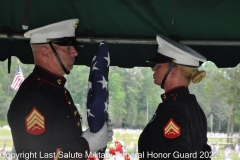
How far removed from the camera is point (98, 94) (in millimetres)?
2078

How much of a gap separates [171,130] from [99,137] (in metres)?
0.41

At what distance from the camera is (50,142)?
73.6 inches

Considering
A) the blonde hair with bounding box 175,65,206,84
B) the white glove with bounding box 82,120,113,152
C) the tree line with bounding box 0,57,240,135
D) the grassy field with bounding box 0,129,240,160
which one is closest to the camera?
the white glove with bounding box 82,120,113,152

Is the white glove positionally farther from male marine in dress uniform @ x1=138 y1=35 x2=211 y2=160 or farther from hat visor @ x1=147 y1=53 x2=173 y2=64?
hat visor @ x1=147 y1=53 x2=173 y2=64

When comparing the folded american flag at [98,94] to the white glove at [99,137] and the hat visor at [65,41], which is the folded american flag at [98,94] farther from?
the hat visor at [65,41]

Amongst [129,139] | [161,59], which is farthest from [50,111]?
[129,139]

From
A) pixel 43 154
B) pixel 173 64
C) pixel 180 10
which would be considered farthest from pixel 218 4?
pixel 43 154

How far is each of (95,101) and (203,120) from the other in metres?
0.77

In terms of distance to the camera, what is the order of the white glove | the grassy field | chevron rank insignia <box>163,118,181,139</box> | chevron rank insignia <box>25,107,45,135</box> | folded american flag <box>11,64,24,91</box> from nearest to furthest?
chevron rank insignia <box>25,107,45,135</box>
the white glove
chevron rank insignia <box>163,118,181,139</box>
folded american flag <box>11,64,24,91</box>
the grassy field

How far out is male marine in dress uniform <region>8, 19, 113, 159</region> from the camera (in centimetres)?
183

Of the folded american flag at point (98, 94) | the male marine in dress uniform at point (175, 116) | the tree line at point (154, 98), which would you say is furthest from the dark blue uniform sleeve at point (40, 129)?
the tree line at point (154, 98)

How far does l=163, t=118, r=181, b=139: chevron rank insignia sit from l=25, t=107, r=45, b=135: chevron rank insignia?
0.70 metres

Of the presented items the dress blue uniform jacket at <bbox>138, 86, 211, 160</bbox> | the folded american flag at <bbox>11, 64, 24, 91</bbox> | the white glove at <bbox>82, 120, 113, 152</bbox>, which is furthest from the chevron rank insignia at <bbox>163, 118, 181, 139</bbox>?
the folded american flag at <bbox>11, 64, 24, 91</bbox>

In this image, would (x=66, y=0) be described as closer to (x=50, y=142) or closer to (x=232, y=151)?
(x=50, y=142)
